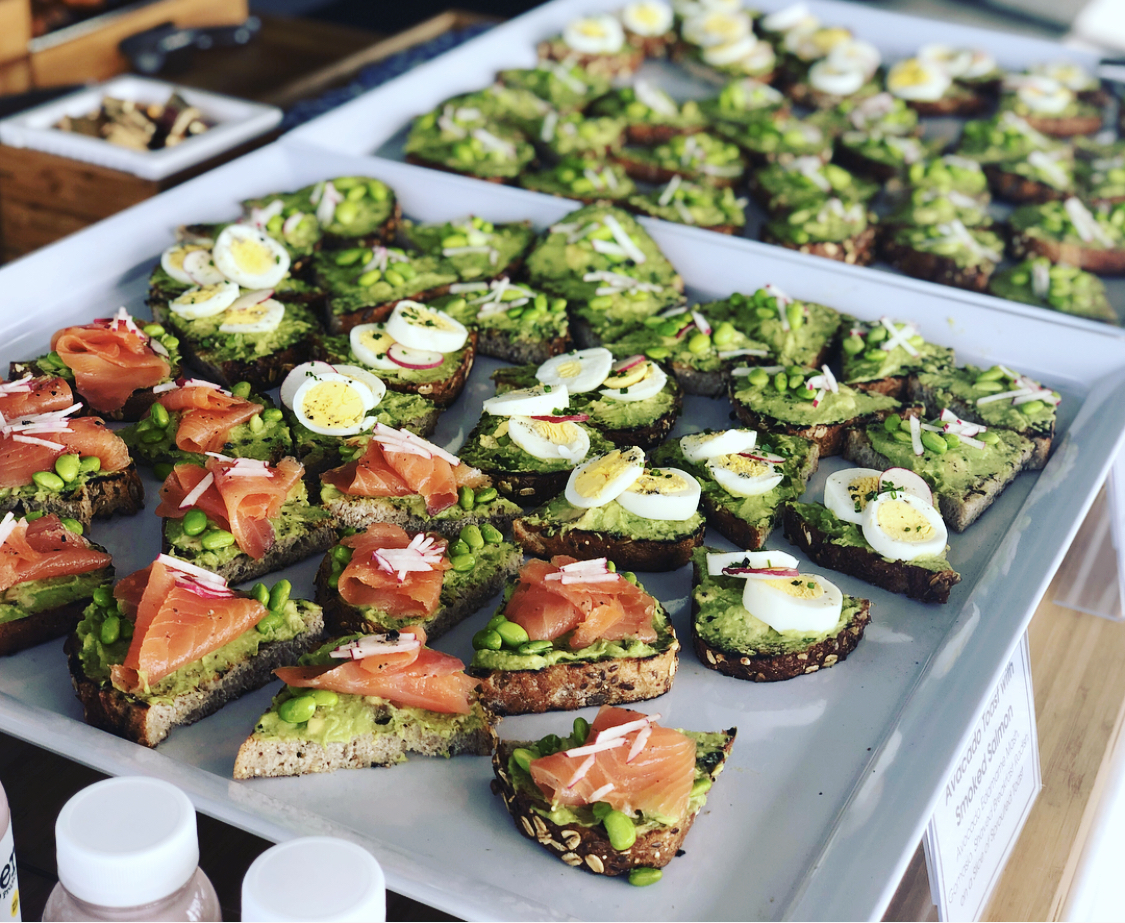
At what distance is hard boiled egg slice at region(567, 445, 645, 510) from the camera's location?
3699 mm

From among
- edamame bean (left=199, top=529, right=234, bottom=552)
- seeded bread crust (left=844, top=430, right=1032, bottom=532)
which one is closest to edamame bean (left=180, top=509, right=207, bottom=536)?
edamame bean (left=199, top=529, right=234, bottom=552)

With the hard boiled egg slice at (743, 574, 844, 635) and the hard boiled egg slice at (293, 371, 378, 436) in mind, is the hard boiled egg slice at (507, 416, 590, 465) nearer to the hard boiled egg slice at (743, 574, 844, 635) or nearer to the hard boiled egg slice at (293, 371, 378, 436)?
the hard boiled egg slice at (293, 371, 378, 436)

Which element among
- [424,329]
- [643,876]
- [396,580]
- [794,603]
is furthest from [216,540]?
[794,603]

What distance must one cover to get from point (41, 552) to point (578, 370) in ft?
6.76

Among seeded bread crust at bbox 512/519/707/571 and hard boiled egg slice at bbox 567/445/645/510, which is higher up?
hard boiled egg slice at bbox 567/445/645/510

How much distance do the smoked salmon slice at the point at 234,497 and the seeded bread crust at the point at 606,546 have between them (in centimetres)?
82

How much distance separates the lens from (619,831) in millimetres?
2605

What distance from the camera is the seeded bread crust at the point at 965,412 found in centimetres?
423

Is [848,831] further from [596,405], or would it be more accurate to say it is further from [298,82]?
[298,82]

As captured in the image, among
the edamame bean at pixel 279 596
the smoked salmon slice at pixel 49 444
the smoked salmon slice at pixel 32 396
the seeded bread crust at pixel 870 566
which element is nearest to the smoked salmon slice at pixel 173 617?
the edamame bean at pixel 279 596

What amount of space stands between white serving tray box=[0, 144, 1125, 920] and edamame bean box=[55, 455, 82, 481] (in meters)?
0.26

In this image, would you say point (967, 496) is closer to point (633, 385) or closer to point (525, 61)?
point (633, 385)

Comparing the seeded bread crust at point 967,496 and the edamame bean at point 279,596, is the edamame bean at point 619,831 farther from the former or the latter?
the seeded bread crust at point 967,496

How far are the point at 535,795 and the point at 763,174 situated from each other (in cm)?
460
